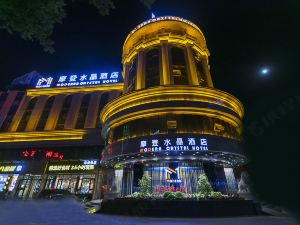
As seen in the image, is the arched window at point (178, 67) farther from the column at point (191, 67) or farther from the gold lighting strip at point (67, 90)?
the gold lighting strip at point (67, 90)

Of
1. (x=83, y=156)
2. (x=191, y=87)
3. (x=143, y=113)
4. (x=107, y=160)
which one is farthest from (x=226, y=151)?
(x=83, y=156)

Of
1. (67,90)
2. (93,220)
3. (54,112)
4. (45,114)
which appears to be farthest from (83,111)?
(93,220)

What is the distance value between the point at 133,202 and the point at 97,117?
20.1 metres

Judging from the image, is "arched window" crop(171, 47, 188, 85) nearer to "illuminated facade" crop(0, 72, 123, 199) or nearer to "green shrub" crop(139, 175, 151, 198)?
"illuminated facade" crop(0, 72, 123, 199)

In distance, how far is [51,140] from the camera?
96.0 ft

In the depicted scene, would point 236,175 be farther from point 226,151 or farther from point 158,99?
point 158,99

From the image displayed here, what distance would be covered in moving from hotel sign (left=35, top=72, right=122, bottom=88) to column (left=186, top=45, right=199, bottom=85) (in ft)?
45.4

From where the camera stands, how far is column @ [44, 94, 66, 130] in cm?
3129

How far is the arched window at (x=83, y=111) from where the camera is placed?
3137 centimetres

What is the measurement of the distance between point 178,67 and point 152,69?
336 centimetres

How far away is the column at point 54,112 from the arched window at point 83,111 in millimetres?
3697

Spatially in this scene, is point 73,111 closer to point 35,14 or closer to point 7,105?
point 7,105

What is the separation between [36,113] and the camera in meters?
32.8

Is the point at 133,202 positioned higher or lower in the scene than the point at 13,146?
lower
